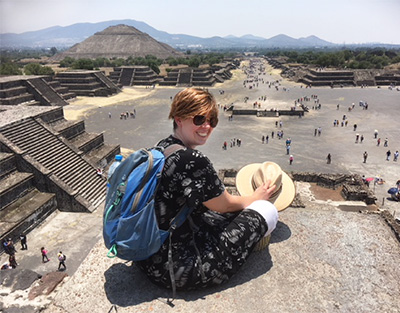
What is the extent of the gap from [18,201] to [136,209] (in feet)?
35.5

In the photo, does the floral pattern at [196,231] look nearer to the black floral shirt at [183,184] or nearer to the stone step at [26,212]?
the black floral shirt at [183,184]

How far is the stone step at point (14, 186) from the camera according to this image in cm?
1059

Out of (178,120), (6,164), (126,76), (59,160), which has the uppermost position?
(178,120)

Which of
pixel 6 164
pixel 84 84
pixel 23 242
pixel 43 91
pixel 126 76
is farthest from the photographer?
pixel 126 76

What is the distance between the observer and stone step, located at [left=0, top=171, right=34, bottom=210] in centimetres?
1059

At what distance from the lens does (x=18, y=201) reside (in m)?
11.2

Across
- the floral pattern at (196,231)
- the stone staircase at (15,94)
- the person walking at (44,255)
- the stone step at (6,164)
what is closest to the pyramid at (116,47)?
the stone staircase at (15,94)

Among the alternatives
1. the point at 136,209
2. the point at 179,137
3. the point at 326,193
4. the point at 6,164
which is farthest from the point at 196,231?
the point at 326,193

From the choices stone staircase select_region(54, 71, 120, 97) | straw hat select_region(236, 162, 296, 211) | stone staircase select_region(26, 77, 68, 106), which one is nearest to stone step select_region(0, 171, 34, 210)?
straw hat select_region(236, 162, 296, 211)

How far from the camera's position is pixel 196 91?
2.85 meters

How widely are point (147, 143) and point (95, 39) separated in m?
120

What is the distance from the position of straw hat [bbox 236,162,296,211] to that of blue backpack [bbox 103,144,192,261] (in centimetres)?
131

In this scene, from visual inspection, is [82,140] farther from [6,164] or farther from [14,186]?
[14,186]

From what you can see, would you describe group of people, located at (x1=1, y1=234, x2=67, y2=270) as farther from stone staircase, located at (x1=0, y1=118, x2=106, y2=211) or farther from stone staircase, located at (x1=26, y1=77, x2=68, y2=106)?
stone staircase, located at (x1=26, y1=77, x2=68, y2=106)
